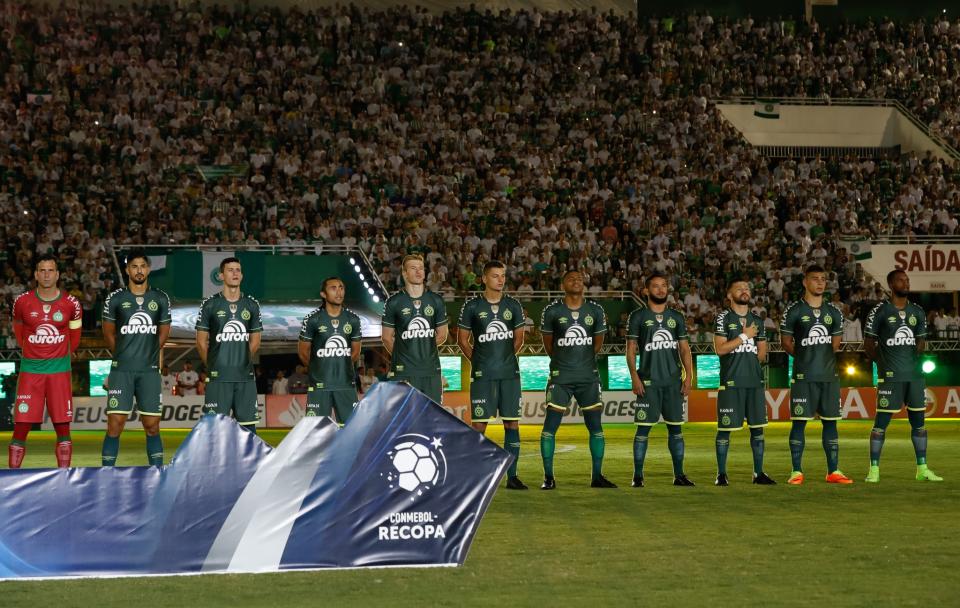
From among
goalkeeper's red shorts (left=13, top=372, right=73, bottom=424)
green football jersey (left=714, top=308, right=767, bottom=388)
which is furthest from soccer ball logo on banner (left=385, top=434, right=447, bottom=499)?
green football jersey (left=714, top=308, right=767, bottom=388)

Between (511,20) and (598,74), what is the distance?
146 inches

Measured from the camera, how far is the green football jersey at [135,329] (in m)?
13.6

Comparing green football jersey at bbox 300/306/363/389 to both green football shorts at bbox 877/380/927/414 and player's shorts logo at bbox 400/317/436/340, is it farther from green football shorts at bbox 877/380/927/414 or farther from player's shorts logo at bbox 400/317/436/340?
green football shorts at bbox 877/380/927/414

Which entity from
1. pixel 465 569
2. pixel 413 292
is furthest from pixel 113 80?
pixel 465 569

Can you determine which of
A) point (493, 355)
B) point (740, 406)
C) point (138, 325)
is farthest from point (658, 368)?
point (138, 325)

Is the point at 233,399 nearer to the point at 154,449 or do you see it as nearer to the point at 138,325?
the point at 154,449

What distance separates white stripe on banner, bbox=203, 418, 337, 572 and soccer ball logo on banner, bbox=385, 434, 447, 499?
52 cm

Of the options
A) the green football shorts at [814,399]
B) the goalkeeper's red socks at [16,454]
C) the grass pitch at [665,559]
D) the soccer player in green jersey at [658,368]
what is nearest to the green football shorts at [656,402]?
the soccer player in green jersey at [658,368]

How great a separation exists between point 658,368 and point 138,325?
590 centimetres

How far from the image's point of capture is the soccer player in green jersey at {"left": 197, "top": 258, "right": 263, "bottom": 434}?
13766mm

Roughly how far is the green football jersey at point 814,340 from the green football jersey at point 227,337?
6.26m

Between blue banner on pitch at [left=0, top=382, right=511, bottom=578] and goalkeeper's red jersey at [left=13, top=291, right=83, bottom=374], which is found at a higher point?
goalkeeper's red jersey at [left=13, top=291, right=83, bottom=374]

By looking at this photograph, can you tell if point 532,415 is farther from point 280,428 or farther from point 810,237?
point 810,237

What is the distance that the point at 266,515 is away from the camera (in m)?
8.04
